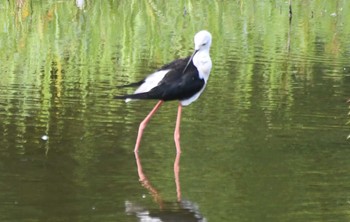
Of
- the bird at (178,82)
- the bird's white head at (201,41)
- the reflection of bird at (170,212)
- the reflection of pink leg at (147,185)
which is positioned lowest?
the reflection of bird at (170,212)

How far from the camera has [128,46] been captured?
453 inches

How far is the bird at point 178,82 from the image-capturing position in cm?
752

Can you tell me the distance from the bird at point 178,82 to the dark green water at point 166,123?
280 millimetres

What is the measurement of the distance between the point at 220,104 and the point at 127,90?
0.97 meters

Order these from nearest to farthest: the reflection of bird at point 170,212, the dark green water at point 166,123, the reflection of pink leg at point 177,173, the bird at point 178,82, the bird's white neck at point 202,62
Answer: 1. the reflection of bird at point 170,212
2. the dark green water at point 166,123
3. the reflection of pink leg at point 177,173
4. the bird at point 178,82
5. the bird's white neck at point 202,62

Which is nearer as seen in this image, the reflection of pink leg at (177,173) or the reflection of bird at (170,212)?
the reflection of bird at (170,212)

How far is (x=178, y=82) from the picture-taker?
25.0ft

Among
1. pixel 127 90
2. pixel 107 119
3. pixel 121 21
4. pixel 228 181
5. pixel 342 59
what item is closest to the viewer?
pixel 228 181

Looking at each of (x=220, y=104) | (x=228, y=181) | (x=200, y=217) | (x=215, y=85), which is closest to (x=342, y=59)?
(x=215, y=85)

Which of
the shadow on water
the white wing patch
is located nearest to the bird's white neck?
the white wing patch

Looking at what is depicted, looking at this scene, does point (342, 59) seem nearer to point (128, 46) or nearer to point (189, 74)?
point (128, 46)

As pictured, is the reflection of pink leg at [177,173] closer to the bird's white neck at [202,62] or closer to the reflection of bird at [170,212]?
the reflection of bird at [170,212]

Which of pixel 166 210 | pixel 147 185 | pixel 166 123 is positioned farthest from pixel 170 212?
pixel 166 123

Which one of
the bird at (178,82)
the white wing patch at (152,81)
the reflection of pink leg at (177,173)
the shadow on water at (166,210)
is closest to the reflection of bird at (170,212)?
the shadow on water at (166,210)
